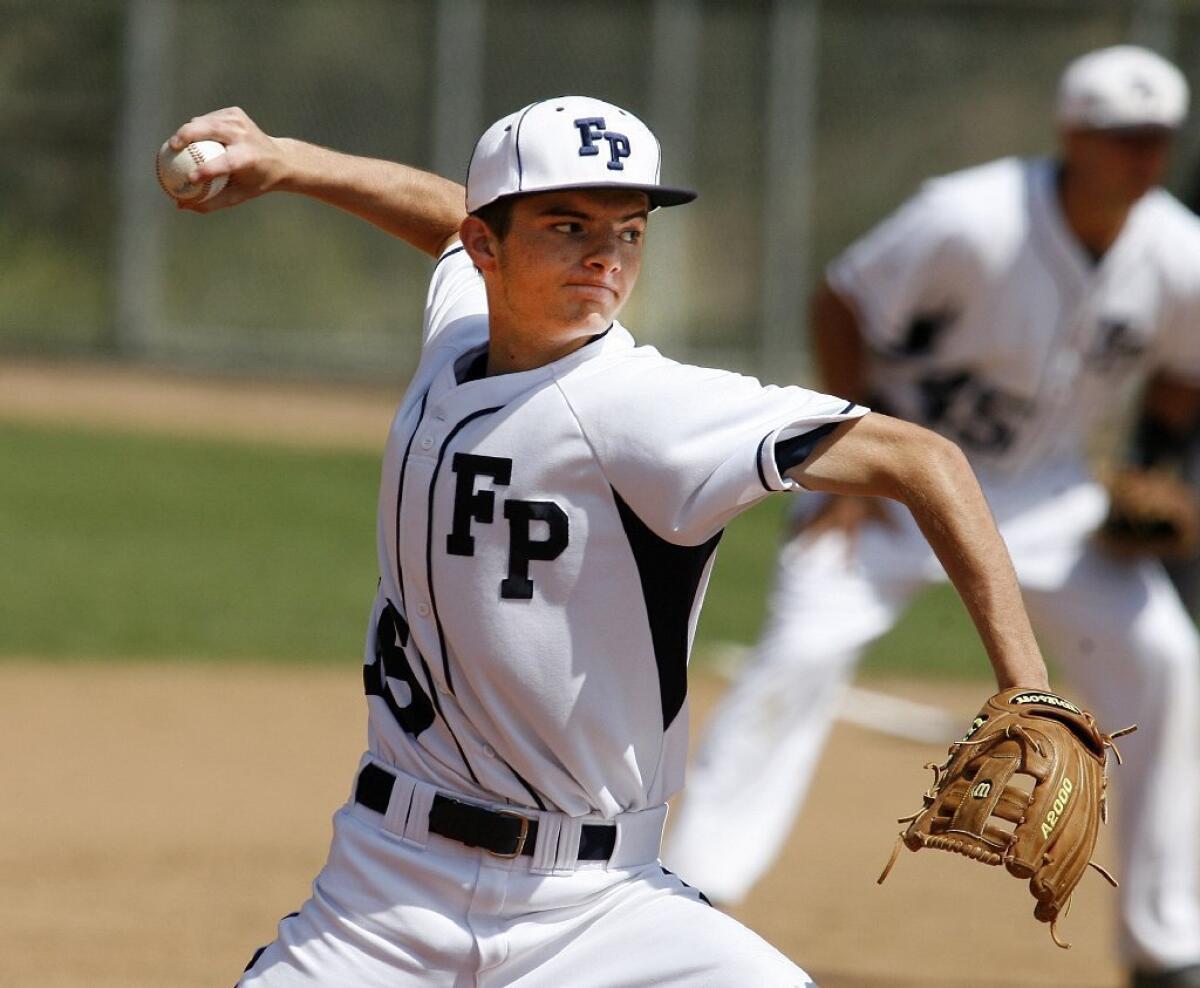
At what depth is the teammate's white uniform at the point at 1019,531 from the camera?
4719mm

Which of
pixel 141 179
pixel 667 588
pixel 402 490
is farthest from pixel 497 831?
pixel 141 179

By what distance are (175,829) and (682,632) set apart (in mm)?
3617

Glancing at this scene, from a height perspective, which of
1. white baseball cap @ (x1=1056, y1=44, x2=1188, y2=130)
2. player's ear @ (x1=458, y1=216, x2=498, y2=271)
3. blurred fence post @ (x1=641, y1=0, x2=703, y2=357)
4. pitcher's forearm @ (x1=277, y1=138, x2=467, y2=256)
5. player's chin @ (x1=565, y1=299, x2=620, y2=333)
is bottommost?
player's chin @ (x1=565, y1=299, x2=620, y2=333)

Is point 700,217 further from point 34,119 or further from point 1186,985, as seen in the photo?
point 1186,985

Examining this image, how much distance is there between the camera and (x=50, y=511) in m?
12.1

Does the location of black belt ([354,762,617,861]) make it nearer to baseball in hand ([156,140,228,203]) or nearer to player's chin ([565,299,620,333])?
player's chin ([565,299,620,333])

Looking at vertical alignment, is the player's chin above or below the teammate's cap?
below

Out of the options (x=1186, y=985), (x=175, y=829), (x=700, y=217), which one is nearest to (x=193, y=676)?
(x=175, y=829)

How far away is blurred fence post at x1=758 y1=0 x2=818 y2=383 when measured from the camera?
59.6 feet

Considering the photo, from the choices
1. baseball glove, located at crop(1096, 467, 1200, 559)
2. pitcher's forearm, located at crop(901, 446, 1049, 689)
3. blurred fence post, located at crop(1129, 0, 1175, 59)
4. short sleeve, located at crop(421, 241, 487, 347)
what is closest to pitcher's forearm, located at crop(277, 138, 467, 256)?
short sleeve, located at crop(421, 241, 487, 347)

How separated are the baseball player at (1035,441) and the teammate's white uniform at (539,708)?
1650 mm

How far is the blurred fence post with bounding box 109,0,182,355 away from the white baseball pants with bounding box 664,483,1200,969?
13916 millimetres

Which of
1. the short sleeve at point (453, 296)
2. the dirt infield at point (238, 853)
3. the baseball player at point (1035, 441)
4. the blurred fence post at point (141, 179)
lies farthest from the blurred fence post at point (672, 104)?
the short sleeve at point (453, 296)

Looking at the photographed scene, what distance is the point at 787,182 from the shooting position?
18359mm
